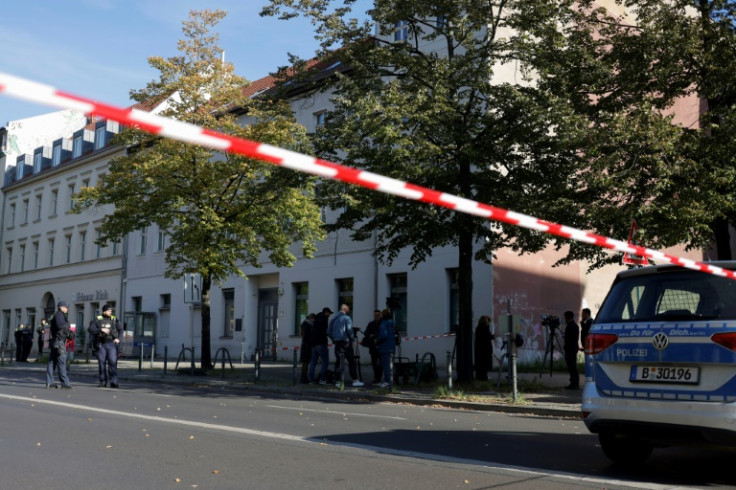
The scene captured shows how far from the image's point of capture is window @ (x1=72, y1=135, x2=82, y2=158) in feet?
167

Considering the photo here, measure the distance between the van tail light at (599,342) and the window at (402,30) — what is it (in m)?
12.7

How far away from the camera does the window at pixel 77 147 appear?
5100 centimetres

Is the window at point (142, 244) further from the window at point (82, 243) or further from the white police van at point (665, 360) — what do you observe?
the white police van at point (665, 360)

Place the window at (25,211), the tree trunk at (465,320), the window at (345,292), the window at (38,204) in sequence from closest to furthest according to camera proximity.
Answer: the tree trunk at (465,320) < the window at (345,292) < the window at (38,204) < the window at (25,211)

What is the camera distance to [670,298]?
6.67 meters

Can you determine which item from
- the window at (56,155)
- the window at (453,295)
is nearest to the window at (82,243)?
the window at (56,155)

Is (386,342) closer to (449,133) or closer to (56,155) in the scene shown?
(449,133)

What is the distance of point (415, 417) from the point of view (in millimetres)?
12172

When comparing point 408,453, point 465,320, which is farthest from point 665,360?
point 465,320

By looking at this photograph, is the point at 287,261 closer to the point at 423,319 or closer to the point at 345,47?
the point at 423,319

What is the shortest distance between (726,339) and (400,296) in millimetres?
22585

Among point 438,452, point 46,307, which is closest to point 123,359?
point 46,307

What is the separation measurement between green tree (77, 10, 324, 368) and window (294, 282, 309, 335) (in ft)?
24.1

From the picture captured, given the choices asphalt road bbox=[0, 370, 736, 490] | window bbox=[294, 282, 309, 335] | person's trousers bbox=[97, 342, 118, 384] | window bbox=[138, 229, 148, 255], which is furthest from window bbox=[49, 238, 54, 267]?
asphalt road bbox=[0, 370, 736, 490]
